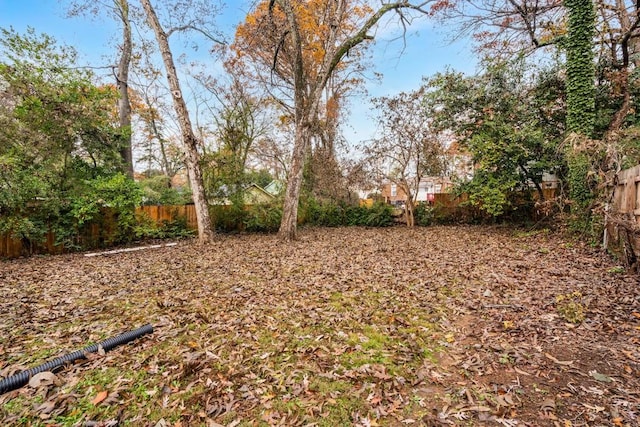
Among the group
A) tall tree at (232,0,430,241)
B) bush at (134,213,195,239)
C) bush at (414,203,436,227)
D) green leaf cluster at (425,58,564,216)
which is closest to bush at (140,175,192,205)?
bush at (134,213,195,239)

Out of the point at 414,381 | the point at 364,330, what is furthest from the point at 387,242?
the point at 414,381

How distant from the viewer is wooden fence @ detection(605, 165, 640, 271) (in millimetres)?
4055

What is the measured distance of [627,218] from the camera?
4254 mm

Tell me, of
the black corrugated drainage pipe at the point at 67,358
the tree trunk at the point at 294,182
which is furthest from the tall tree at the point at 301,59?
the black corrugated drainage pipe at the point at 67,358

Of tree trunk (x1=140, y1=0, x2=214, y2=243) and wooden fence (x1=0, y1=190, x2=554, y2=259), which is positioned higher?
tree trunk (x1=140, y1=0, x2=214, y2=243)

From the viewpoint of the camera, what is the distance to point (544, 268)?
482 centimetres

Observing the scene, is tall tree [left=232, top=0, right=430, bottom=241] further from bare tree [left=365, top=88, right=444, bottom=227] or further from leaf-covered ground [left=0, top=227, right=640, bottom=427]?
leaf-covered ground [left=0, top=227, right=640, bottom=427]

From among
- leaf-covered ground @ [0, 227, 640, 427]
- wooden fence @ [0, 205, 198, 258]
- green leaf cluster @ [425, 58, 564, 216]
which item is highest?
green leaf cluster @ [425, 58, 564, 216]

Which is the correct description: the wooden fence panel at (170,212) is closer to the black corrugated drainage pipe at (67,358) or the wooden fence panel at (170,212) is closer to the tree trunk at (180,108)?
the tree trunk at (180,108)

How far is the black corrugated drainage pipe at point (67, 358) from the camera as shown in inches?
82.4

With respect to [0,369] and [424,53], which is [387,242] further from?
[0,369]

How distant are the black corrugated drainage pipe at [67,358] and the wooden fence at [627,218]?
5998 mm

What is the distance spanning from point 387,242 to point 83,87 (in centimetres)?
909

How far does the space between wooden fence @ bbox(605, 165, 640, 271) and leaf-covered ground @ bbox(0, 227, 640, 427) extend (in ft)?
1.00
